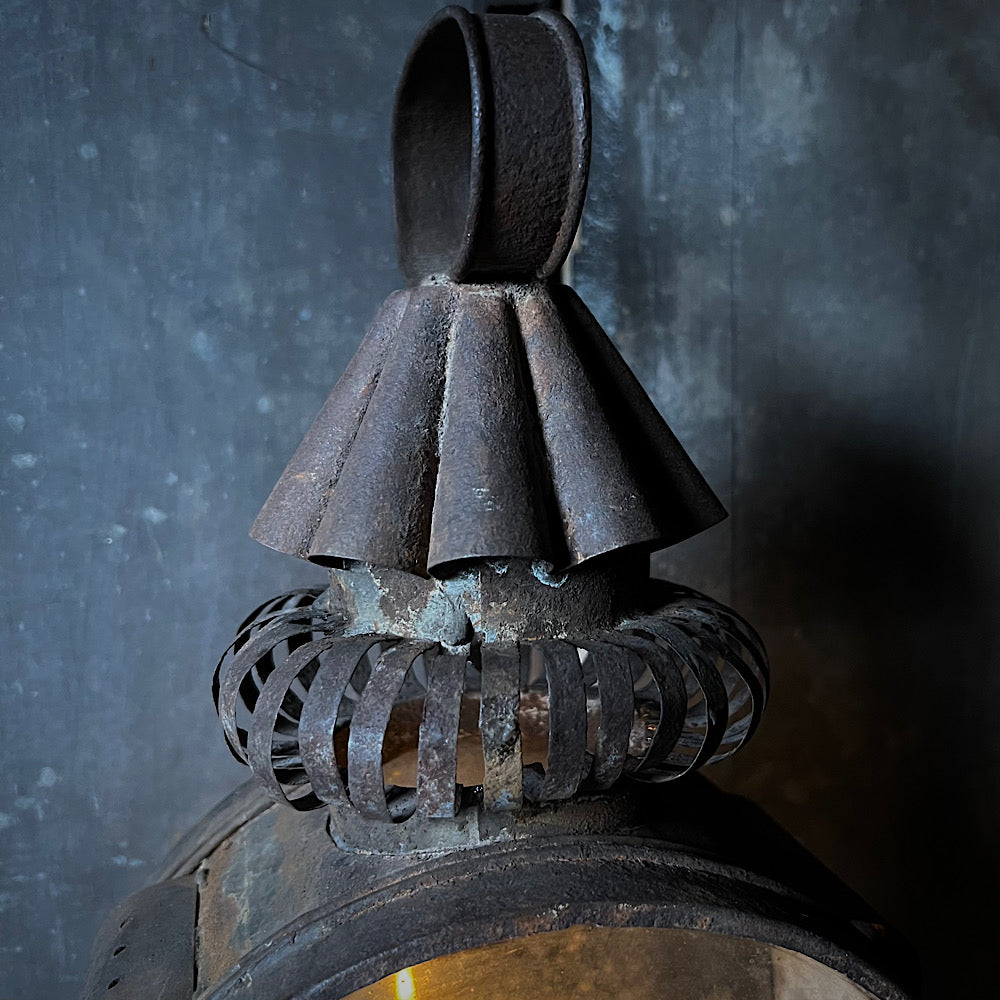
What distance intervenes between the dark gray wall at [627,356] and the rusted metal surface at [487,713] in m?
0.78

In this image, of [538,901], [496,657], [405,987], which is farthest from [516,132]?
[405,987]

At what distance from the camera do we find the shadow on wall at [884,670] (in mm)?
1870

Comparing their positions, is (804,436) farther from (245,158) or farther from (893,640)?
(245,158)

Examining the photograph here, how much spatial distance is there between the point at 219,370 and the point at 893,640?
1369 mm

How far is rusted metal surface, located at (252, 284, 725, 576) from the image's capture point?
3.06 feet

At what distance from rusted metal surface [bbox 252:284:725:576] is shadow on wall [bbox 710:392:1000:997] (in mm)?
881

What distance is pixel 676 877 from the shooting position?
95 cm

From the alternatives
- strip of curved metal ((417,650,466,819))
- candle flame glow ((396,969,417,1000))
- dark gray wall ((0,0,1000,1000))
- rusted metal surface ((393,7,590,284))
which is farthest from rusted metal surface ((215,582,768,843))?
dark gray wall ((0,0,1000,1000))

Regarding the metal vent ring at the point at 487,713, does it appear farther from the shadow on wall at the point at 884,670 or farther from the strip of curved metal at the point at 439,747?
the shadow on wall at the point at 884,670

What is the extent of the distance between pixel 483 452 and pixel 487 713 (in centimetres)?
24

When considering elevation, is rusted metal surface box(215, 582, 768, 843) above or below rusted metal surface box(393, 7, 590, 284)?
below

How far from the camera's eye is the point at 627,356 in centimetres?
185

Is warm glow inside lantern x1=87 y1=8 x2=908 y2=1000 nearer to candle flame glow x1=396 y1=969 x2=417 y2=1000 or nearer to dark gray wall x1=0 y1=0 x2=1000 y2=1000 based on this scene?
candle flame glow x1=396 y1=969 x2=417 y2=1000

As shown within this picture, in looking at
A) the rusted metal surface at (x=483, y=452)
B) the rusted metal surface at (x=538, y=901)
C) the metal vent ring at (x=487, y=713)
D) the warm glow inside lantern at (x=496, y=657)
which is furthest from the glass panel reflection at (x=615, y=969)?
the rusted metal surface at (x=483, y=452)
